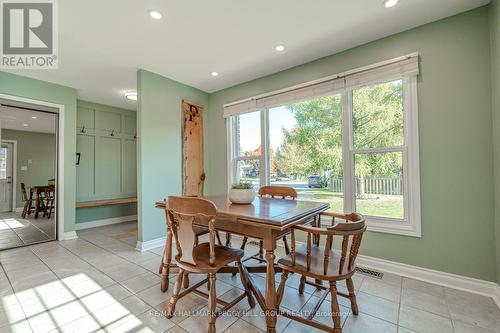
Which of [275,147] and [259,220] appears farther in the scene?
[275,147]

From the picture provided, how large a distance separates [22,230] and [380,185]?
6.02 m

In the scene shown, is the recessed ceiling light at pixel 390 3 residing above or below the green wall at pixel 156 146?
above

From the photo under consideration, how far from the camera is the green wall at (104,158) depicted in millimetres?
4570

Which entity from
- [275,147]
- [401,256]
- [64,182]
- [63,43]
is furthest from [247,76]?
[64,182]

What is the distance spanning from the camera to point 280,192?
267cm

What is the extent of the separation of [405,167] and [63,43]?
13.7 ft

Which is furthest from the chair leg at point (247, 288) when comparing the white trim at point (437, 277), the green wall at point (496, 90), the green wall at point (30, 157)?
the green wall at point (30, 157)

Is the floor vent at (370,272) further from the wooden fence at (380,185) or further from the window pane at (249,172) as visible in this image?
the window pane at (249,172)

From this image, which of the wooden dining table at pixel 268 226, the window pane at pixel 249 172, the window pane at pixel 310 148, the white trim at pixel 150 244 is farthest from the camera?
the window pane at pixel 249 172

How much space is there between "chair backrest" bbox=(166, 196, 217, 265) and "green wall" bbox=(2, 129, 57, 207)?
4.47 m

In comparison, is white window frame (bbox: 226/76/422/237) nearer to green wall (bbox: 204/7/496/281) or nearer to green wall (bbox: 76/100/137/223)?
green wall (bbox: 204/7/496/281)

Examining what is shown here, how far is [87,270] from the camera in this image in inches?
101

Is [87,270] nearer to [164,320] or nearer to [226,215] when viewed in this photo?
[164,320]

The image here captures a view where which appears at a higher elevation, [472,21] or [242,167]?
[472,21]
